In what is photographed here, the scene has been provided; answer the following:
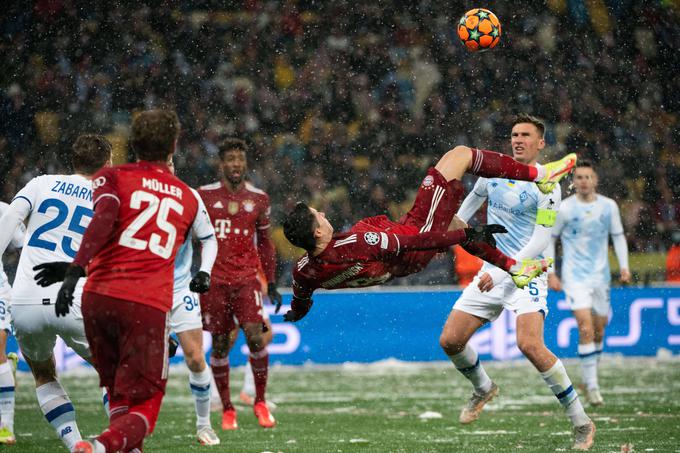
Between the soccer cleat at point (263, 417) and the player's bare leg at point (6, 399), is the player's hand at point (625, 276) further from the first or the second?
the player's bare leg at point (6, 399)

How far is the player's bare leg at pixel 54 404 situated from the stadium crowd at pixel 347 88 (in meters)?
8.93

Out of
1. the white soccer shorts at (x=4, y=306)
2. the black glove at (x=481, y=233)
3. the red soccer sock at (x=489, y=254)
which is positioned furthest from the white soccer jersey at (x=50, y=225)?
the red soccer sock at (x=489, y=254)

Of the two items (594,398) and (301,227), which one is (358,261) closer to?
(301,227)

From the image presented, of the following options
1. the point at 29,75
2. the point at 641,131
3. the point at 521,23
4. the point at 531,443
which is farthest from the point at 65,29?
the point at 531,443

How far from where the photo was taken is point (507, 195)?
26.5 feet

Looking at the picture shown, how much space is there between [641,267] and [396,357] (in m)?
3.78

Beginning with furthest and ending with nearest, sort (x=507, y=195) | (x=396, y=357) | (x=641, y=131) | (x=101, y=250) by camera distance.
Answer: (x=641, y=131) → (x=396, y=357) → (x=507, y=195) → (x=101, y=250)

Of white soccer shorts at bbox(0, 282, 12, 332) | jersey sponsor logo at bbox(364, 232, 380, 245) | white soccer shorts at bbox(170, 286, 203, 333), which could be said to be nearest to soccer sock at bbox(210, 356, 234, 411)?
white soccer shorts at bbox(170, 286, 203, 333)

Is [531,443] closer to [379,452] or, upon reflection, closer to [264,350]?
[379,452]

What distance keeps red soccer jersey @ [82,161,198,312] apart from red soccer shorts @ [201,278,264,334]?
175 inches

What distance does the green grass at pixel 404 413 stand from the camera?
305 inches

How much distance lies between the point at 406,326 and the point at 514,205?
6075 millimetres

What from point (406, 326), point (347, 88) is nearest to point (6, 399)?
point (406, 326)

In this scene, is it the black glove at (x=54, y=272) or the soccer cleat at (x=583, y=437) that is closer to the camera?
the black glove at (x=54, y=272)
